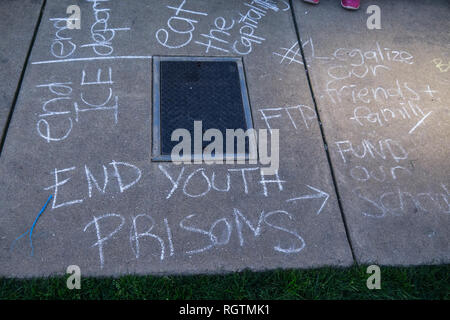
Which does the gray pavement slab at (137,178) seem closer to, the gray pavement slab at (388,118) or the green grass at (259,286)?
the green grass at (259,286)

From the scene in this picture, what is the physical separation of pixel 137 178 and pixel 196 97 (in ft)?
2.72

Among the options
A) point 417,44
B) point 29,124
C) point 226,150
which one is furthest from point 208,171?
point 417,44

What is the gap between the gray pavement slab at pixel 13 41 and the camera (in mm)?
2930

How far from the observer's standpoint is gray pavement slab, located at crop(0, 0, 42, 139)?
2930mm

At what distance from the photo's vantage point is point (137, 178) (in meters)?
2.62

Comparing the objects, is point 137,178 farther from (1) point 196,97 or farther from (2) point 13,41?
(2) point 13,41

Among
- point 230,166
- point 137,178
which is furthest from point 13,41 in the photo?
point 230,166

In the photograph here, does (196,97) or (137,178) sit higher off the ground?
(196,97)

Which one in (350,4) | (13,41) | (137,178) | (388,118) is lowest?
(137,178)

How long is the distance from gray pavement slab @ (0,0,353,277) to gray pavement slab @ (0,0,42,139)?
84 millimetres

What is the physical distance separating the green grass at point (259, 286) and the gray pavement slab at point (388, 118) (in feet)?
0.43

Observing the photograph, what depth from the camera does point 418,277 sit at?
2352 millimetres

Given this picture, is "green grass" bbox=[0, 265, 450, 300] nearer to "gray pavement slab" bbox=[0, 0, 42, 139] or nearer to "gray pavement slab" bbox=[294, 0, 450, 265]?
"gray pavement slab" bbox=[294, 0, 450, 265]
